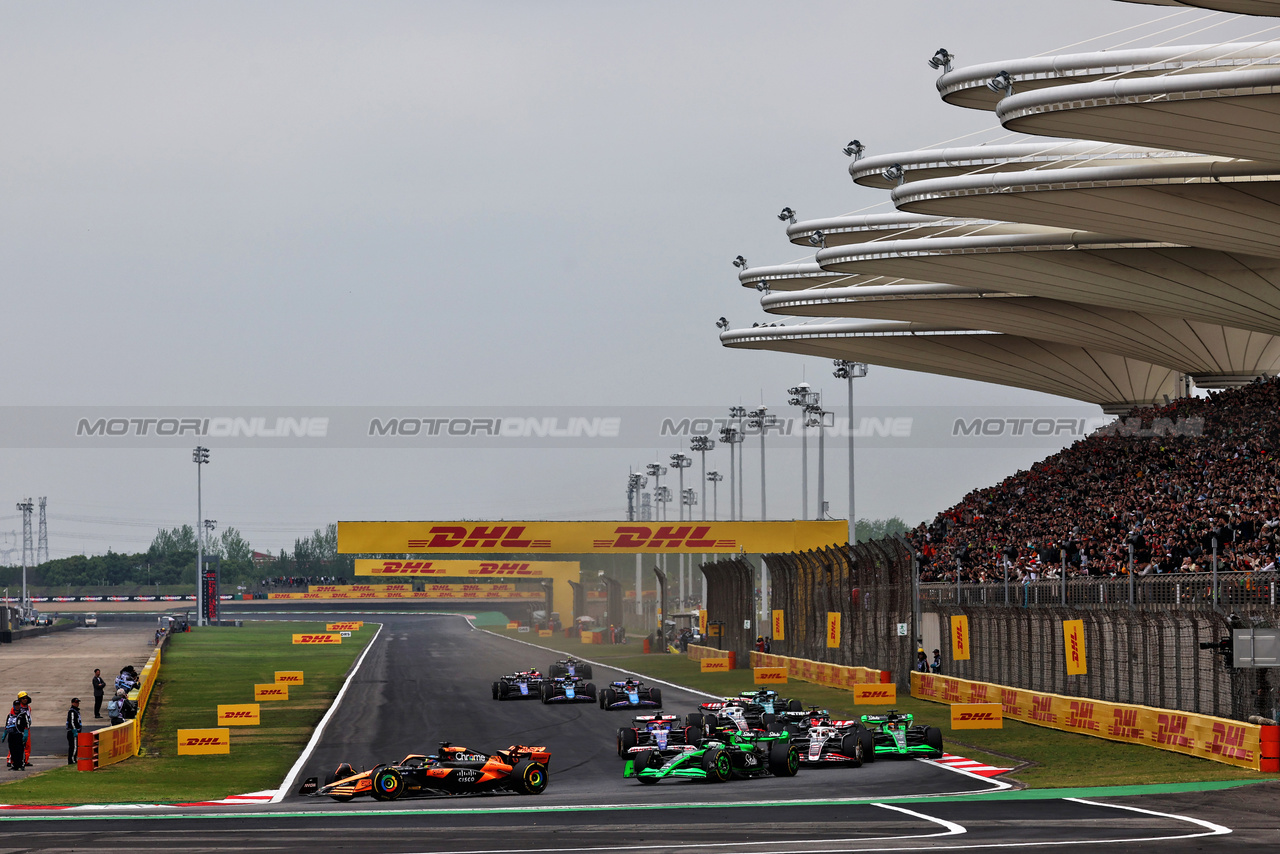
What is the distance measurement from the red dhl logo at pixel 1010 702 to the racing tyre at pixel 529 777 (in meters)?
12.1

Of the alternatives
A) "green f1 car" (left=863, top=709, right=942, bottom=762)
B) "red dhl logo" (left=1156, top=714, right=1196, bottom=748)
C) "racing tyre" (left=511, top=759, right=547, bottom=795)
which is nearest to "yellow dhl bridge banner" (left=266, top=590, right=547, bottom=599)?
"green f1 car" (left=863, top=709, right=942, bottom=762)

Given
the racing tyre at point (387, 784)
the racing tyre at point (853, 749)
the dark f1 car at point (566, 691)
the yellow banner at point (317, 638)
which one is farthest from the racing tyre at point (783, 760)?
the yellow banner at point (317, 638)

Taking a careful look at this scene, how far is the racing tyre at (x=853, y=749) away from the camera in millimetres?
23688

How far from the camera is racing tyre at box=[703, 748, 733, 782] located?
2223 centimetres

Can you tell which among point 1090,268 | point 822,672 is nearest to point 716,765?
point 822,672

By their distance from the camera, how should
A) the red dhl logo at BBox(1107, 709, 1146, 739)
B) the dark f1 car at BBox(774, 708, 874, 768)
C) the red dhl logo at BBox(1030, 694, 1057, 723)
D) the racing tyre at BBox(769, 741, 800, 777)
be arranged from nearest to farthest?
the racing tyre at BBox(769, 741, 800, 777) < the dark f1 car at BBox(774, 708, 874, 768) < the red dhl logo at BBox(1107, 709, 1146, 739) < the red dhl logo at BBox(1030, 694, 1057, 723)

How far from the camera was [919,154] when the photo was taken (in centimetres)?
3919

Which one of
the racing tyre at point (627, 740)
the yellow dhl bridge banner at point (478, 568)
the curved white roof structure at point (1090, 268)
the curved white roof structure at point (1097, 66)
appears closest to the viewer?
the racing tyre at point (627, 740)

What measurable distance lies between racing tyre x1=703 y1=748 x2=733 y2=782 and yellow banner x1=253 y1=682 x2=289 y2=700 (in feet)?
69.6

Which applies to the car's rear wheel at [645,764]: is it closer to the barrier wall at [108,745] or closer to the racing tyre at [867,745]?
the racing tyre at [867,745]

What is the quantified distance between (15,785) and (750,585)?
31.4m

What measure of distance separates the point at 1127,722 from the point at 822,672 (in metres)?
18.9

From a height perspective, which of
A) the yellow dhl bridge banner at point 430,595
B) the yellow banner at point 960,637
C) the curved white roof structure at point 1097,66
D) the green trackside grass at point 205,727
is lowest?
the yellow dhl bridge banner at point 430,595

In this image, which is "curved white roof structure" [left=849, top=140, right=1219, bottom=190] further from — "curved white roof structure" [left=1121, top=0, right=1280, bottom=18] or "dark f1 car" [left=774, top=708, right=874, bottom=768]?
"dark f1 car" [left=774, top=708, right=874, bottom=768]
